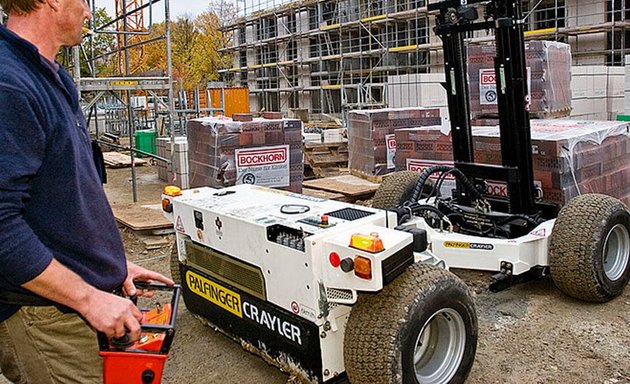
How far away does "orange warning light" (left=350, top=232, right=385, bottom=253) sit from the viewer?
2.75m

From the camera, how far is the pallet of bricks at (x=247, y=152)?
25.2 ft

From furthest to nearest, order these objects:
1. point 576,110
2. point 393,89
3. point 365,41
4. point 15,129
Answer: point 365,41, point 393,89, point 576,110, point 15,129

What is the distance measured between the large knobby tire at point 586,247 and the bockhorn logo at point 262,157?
4194mm

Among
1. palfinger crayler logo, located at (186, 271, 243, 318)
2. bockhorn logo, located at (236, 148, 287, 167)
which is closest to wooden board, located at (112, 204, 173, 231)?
bockhorn logo, located at (236, 148, 287, 167)

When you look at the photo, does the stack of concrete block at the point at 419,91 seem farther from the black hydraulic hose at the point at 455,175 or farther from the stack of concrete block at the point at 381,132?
the black hydraulic hose at the point at 455,175

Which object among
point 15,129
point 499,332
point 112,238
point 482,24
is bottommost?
point 499,332

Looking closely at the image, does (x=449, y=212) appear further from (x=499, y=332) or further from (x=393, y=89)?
(x=393, y=89)

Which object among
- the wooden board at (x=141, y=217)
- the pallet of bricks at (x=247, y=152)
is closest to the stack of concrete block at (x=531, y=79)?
the pallet of bricks at (x=247, y=152)

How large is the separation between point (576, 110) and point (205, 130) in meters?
9.15

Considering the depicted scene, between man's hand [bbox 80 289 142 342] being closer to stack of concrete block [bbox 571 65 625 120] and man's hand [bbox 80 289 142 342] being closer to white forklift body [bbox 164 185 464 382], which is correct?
white forklift body [bbox 164 185 464 382]

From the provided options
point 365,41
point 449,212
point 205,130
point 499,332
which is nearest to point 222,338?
point 499,332

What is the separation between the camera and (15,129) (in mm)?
1693

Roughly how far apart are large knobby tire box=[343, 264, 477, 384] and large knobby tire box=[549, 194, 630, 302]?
1.53 m

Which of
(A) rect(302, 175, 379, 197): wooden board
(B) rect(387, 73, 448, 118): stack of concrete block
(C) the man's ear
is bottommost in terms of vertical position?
(A) rect(302, 175, 379, 197): wooden board
